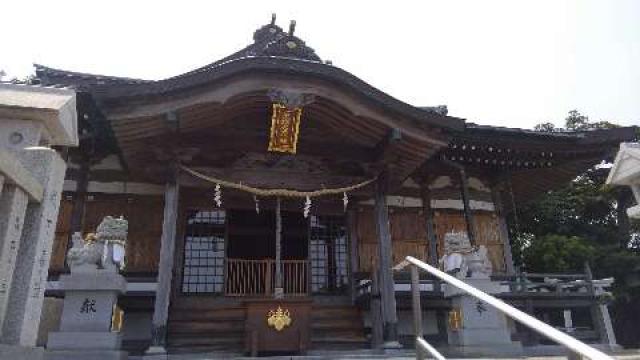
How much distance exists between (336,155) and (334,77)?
6.35 ft

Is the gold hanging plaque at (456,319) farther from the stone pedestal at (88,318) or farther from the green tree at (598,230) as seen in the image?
the green tree at (598,230)

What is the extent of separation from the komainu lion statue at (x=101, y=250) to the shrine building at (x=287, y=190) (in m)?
1.06

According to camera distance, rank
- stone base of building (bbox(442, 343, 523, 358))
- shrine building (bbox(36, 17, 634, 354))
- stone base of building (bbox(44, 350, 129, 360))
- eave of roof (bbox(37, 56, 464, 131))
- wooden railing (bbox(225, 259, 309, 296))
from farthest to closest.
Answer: wooden railing (bbox(225, 259, 309, 296)) < shrine building (bbox(36, 17, 634, 354)) < eave of roof (bbox(37, 56, 464, 131)) < stone base of building (bbox(442, 343, 523, 358)) < stone base of building (bbox(44, 350, 129, 360))

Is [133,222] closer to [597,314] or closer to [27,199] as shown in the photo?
[27,199]

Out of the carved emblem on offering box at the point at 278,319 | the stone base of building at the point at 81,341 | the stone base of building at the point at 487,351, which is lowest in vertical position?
the stone base of building at the point at 487,351

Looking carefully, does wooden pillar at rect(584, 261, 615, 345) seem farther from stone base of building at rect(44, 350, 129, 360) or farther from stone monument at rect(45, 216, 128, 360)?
stone base of building at rect(44, 350, 129, 360)

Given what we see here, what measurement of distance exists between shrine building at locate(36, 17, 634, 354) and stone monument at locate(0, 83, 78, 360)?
15.7 feet

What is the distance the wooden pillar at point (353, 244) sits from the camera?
36.0 feet

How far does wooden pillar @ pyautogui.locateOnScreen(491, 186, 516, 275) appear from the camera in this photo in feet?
40.4

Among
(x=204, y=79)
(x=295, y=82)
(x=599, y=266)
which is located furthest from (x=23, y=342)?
(x=599, y=266)

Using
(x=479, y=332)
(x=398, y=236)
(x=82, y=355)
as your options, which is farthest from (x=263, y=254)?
(x=82, y=355)

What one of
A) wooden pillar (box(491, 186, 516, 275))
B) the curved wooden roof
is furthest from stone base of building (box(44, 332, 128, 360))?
wooden pillar (box(491, 186, 516, 275))

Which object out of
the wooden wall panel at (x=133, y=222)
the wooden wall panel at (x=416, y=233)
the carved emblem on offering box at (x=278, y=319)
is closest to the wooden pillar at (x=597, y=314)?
the wooden wall panel at (x=416, y=233)

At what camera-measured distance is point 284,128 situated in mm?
9266
